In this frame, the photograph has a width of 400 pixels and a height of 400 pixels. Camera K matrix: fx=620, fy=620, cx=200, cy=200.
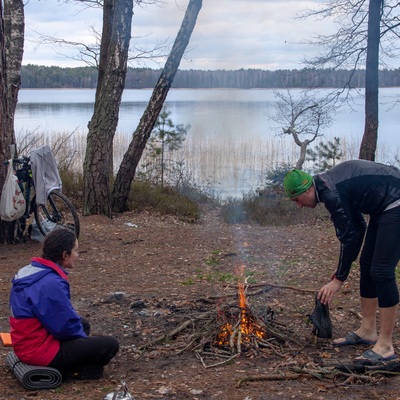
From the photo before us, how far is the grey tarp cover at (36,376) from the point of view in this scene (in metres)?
4.02

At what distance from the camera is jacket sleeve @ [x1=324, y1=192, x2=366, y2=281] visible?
4.37 meters

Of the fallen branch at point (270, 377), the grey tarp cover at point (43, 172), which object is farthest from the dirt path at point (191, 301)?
the grey tarp cover at point (43, 172)

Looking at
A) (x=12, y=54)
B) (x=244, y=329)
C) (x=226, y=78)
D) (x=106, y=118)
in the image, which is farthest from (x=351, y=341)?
(x=12, y=54)

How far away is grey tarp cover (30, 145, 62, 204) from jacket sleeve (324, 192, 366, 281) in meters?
4.56

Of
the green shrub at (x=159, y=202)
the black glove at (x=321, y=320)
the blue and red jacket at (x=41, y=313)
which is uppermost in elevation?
the blue and red jacket at (x=41, y=313)

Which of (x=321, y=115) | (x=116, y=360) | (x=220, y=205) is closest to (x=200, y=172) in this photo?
(x=220, y=205)

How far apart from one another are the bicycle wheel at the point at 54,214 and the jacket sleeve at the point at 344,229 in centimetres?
455

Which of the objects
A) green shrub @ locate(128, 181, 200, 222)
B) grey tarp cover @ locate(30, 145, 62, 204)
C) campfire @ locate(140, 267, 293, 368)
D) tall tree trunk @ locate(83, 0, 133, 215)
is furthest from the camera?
green shrub @ locate(128, 181, 200, 222)

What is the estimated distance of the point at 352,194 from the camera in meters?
4.48

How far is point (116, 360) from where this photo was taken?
15.3ft

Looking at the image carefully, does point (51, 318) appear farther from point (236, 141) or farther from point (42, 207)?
point (236, 141)

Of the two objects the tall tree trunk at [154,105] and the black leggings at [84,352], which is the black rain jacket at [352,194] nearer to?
the black leggings at [84,352]

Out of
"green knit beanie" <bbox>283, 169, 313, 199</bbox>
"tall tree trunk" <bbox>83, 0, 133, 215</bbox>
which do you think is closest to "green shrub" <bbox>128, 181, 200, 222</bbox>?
"tall tree trunk" <bbox>83, 0, 133, 215</bbox>

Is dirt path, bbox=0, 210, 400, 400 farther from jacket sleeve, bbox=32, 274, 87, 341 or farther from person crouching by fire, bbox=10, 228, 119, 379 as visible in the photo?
jacket sleeve, bbox=32, 274, 87, 341
